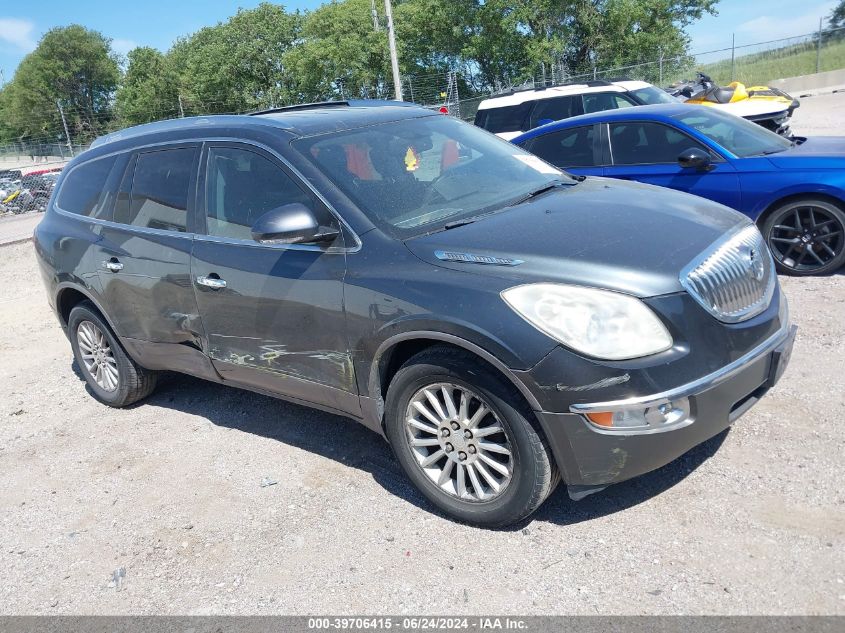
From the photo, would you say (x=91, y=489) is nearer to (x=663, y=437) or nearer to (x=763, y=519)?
(x=663, y=437)

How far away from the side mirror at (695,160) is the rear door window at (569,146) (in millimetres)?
1056

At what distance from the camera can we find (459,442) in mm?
3293

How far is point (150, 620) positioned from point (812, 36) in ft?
118

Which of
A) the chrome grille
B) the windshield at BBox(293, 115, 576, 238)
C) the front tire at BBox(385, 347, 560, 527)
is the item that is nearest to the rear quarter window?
the windshield at BBox(293, 115, 576, 238)

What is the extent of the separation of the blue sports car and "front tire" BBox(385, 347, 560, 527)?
4346 millimetres

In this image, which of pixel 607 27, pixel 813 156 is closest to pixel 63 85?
pixel 607 27

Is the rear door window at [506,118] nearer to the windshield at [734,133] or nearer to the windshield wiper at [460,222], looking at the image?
the windshield at [734,133]

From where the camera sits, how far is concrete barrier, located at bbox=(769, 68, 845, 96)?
1188 inches

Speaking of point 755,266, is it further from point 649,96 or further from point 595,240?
point 649,96

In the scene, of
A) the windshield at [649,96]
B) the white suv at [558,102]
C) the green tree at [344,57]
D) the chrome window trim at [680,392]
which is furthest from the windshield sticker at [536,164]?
the green tree at [344,57]

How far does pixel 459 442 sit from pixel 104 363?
334cm

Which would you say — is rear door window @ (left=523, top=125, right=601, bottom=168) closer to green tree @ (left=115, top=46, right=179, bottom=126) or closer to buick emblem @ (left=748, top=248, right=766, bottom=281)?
buick emblem @ (left=748, top=248, right=766, bottom=281)

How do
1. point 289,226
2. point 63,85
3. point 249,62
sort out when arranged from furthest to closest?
point 63,85, point 249,62, point 289,226

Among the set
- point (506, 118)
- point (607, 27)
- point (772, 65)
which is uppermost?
point (607, 27)
